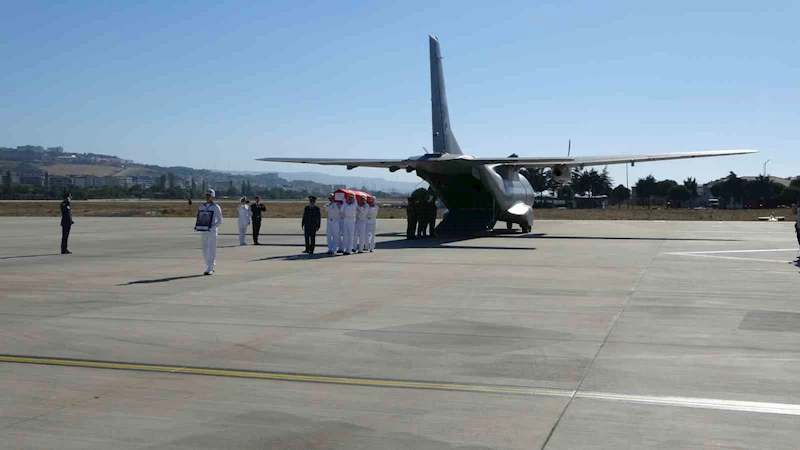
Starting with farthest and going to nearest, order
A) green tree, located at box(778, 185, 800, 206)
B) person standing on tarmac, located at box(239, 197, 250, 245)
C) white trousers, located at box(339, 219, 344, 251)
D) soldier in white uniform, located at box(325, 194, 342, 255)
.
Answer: green tree, located at box(778, 185, 800, 206), person standing on tarmac, located at box(239, 197, 250, 245), white trousers, located at box(339, 219, 344, 251), soldier in white uniform, located at box(325, 194, 342, 255)

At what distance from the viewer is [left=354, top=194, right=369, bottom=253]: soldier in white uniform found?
23.0 m

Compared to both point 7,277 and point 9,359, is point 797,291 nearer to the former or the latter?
point 9,359

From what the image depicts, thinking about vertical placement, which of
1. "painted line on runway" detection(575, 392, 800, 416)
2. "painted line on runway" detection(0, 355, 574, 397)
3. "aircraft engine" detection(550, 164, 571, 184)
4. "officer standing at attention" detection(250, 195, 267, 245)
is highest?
"aircraft engine" detection(550, 164, 571, 184)

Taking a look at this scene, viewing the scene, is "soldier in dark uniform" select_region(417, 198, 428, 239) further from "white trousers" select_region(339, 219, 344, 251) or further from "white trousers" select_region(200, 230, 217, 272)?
"white trousers" select_region(200, 230, 217, 272)

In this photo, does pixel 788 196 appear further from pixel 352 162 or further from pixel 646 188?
pixel 352 162

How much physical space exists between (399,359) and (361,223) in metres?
14.9

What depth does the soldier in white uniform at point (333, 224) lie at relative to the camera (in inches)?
875

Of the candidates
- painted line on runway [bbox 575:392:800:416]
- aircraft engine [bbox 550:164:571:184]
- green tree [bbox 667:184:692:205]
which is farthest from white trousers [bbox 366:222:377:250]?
green tree [bbox 667:184:692:205]

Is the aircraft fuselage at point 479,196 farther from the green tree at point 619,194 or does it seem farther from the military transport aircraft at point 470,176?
the green tree at point 619,194

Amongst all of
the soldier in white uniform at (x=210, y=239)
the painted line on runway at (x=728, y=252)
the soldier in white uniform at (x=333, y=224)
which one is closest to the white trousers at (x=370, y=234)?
the soldier in white uniform at (x=333, y=224)

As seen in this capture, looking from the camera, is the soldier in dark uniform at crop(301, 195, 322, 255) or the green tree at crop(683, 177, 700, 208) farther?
the green tree at crop(683, 177, 700, 208)

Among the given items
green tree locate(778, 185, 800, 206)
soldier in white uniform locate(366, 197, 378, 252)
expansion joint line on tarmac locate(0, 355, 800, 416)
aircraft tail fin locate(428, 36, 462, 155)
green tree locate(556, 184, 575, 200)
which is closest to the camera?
expansion joint line on tarmac locate(0, 355, 800, 416)

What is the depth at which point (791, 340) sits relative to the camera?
9.36 meters

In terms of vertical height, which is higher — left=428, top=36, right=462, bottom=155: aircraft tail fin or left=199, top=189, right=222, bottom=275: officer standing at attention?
left=428, top=36, right=462, bottom=155: aircraft tail fin
